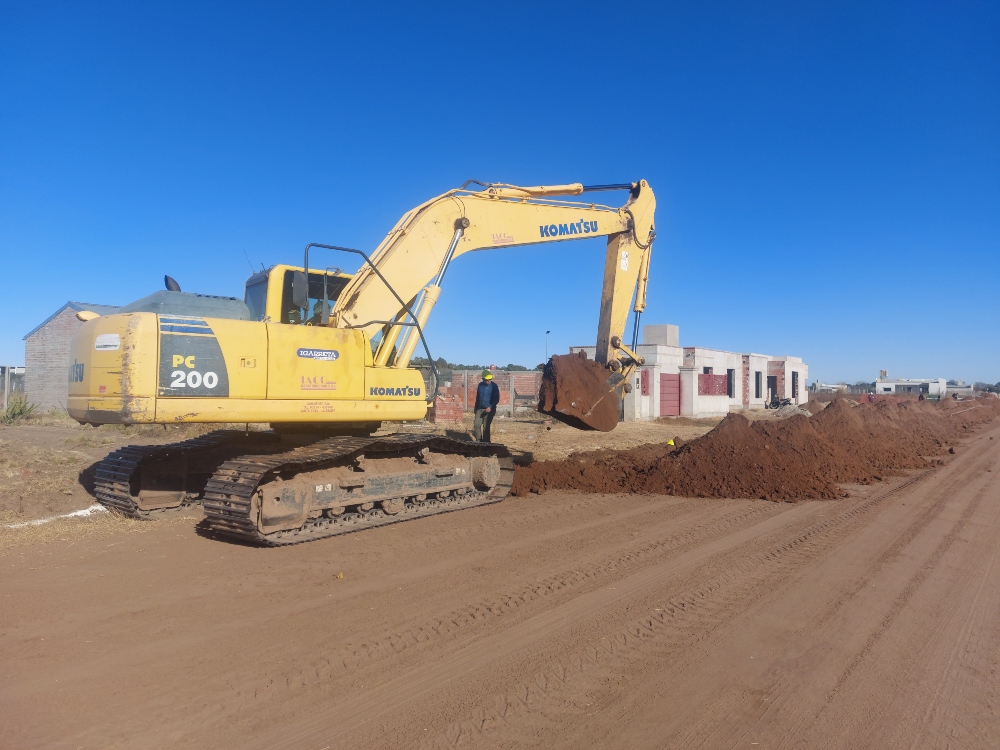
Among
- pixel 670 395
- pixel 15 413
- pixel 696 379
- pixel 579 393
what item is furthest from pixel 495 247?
pixel 696 379

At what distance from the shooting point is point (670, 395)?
31156 millimetres

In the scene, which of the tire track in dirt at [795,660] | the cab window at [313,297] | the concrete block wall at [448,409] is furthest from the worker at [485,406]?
the concrete block wall at [448,409]

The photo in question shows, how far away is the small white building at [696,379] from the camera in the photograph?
29.1m

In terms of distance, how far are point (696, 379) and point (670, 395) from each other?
191 centimetres

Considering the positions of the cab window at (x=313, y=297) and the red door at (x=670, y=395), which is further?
the red door at (x=670, y=395)

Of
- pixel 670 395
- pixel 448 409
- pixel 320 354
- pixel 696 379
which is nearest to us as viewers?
pixel 320 354

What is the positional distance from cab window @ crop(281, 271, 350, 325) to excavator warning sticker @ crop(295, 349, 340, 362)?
0.67 meters

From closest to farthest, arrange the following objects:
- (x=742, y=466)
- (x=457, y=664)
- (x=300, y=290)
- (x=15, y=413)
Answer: (x=457, y=664), (x=300, y=290), (x=742, y=466), (x=15, y=413)

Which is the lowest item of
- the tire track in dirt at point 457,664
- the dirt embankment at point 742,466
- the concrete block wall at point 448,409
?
the tire track in dirt at point 457,664

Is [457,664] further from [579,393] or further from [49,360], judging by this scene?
[49,360]

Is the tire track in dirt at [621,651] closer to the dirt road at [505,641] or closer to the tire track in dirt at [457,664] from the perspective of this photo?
the dirt road at [505,641]

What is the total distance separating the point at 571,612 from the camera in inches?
201

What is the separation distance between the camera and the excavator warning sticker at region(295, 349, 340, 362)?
751 cm

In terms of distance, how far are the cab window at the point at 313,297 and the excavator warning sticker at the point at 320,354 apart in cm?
67
